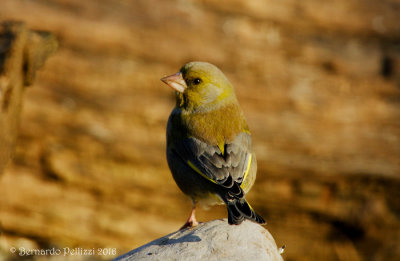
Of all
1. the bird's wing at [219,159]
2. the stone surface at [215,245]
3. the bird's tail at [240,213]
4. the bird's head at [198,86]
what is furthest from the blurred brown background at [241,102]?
the bird's tail at [240,213]

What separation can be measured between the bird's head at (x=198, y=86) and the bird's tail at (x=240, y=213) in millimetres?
1218

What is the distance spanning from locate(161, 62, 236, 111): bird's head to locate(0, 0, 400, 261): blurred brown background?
3.17 metres

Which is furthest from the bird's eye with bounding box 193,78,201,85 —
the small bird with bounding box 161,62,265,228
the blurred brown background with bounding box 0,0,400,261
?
the blurred brown background with bounding box 0,0,400,261

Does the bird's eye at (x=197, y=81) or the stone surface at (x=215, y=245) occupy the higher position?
the bird's eye at (x=197, y=81)

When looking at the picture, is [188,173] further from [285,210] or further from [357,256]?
[357,256]

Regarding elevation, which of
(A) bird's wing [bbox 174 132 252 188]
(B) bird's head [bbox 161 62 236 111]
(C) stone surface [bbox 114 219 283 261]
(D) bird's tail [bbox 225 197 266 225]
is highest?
(B) bird's head [bbox 161 62 236 111]

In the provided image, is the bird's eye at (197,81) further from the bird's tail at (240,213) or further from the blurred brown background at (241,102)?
the blurred brown background at (241,102)

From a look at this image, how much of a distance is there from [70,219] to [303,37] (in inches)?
187

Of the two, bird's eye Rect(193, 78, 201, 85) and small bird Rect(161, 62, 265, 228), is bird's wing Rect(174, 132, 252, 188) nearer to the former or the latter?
small bird Rect(161, 62, 265, 228)

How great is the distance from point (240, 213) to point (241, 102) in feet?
14.7

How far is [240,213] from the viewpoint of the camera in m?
4.29

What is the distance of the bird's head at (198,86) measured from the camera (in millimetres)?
5328

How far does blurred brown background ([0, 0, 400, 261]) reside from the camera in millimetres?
8570

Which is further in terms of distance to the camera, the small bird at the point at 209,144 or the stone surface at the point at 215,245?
the small bird at the point at 209,144
